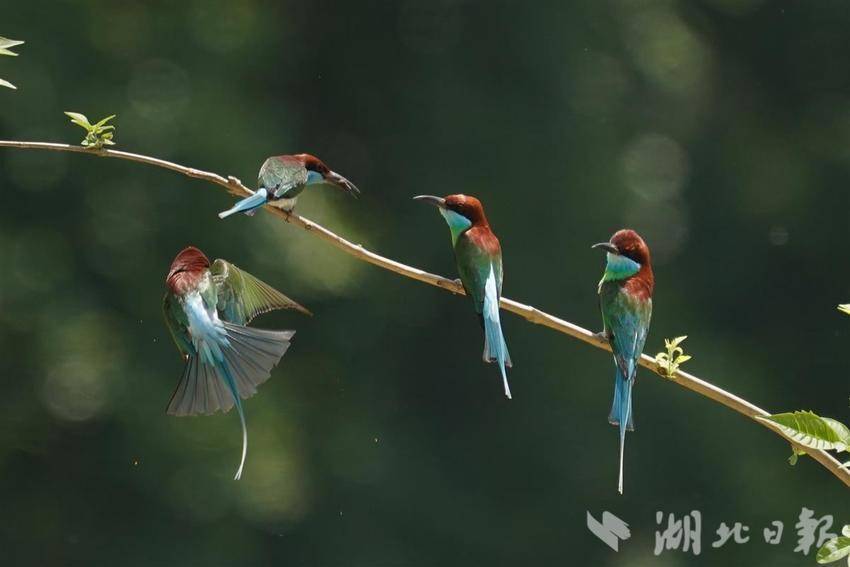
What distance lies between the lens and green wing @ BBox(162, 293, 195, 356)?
1705mm

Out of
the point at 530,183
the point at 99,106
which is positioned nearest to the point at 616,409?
the point at 99,106

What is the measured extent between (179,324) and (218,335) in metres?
0.07

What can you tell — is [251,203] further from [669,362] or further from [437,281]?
[669,362]

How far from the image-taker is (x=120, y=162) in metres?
4.86

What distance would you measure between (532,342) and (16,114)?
212 cm

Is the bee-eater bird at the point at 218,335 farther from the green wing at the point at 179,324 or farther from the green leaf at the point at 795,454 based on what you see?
the green leaf at the point at 795,454

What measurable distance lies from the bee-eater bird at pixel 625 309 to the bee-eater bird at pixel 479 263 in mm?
141

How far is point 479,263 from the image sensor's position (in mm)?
1918

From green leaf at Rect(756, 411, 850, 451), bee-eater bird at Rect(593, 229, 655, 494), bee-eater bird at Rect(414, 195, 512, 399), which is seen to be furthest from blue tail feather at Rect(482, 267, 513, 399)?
green leaf at Rect(756, 411, 850, 451)

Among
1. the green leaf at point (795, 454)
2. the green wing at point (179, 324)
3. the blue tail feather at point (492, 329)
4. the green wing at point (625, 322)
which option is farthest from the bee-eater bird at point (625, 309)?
the green wing at point (179, 324)

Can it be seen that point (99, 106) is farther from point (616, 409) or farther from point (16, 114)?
point (616, 409)

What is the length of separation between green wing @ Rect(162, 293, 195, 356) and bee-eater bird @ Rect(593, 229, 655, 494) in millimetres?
503

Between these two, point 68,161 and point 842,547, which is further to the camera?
point 68,161

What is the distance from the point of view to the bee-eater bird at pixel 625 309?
1.72 metres
